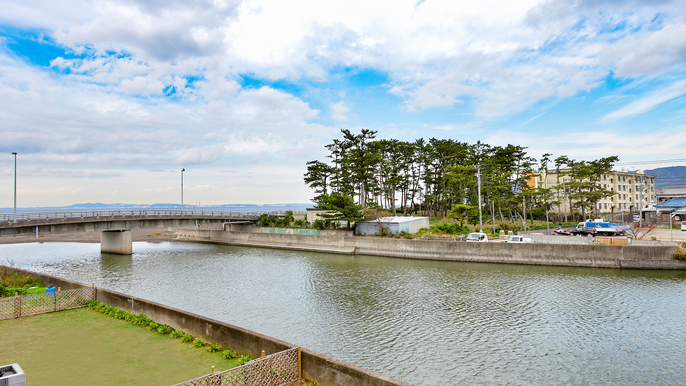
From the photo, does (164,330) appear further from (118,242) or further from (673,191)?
(673,191)

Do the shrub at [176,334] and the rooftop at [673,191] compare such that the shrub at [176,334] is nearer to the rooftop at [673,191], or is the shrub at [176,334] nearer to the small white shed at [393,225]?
the small white shed at [393,225]

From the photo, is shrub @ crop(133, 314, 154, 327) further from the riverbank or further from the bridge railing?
the riverbank

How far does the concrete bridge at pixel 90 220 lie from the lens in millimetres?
36188

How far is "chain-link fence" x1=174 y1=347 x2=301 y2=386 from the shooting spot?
7.28 metres

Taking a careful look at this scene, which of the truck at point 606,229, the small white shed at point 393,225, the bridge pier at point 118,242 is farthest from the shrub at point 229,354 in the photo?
the bridge pier at point 118,242

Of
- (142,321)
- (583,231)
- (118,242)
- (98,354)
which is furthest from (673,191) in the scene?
(118,242)

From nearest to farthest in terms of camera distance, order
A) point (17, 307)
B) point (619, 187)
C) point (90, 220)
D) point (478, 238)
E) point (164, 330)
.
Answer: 1. point (164, 330)
2. point (17, 307)
3. point (478, 238)
4. point (90, 220)
5. point (619, 187)

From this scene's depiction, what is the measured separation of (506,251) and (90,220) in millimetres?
48507

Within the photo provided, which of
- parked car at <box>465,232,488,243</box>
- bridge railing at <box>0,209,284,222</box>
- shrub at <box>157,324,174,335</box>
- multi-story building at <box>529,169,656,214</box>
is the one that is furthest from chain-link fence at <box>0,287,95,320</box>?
multi-story building at <box>529,169,656,214</box>

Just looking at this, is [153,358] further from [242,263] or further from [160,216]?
[160,216]

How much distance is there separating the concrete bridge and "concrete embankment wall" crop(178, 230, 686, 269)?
62.1 feet

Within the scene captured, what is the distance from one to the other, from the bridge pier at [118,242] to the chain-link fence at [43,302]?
108 ft

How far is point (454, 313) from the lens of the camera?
1855 centimetres

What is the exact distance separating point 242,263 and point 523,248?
29.1 metres
